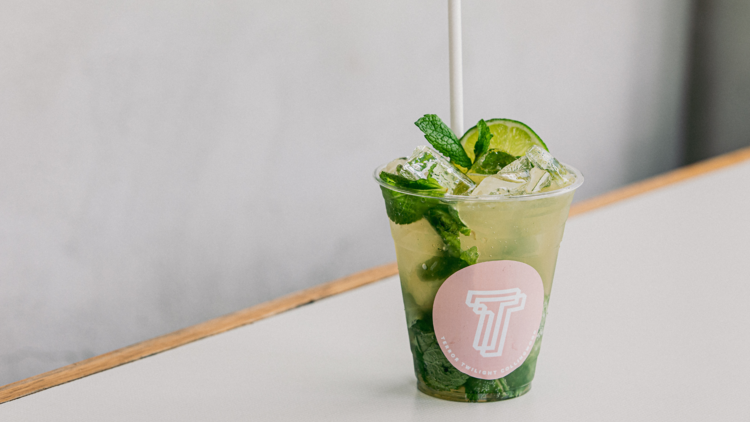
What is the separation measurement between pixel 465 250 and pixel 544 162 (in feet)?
0.34

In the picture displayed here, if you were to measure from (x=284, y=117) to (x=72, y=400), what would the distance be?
758 millimetres

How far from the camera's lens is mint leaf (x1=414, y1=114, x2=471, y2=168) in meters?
0.58

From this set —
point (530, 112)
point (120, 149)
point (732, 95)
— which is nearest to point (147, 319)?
point (120, 149)

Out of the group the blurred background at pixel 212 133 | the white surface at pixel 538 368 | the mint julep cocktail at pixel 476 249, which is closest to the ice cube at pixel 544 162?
the mint julep cocktail at pixel 476 249

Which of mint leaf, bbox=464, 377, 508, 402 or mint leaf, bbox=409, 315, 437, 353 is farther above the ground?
mint leaf, bbox=409, 315, 437, 353

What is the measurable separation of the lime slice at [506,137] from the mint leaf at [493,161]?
0.02 meters

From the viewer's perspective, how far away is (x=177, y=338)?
0.78m

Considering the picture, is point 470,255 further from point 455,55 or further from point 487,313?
point 455,55

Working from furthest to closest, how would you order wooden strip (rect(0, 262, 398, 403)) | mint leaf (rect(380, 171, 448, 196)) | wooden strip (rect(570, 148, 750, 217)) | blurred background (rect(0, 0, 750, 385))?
1. wooden strip (rect(570, 148, 750, 217))
2. blurred background (rect(0, 0, 750, 385))
3. wooden strip (rect(0, 262, 398, 403))
4. mint leaf (rect(380, 171, 448, 196))

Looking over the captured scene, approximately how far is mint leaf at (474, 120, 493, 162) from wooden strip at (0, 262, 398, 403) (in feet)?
1.22

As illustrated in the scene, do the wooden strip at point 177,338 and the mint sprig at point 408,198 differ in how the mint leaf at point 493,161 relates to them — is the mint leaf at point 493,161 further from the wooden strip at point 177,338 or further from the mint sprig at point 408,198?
the wooden strip at point 177,338

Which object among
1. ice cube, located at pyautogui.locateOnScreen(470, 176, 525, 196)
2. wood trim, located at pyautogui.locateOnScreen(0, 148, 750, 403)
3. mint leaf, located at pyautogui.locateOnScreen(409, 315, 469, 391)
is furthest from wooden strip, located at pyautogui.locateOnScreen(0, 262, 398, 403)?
ice cube, located at pyautogui.locateOnScreen(470, 176, 525, 196)

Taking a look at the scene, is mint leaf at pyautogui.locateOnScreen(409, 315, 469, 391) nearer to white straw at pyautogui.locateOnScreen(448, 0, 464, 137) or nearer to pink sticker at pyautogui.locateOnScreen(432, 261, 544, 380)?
pink sticker at pyautogui.locateOnScreen(432, 261, 544, 380)

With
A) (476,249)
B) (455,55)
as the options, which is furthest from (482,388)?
(455,55)
